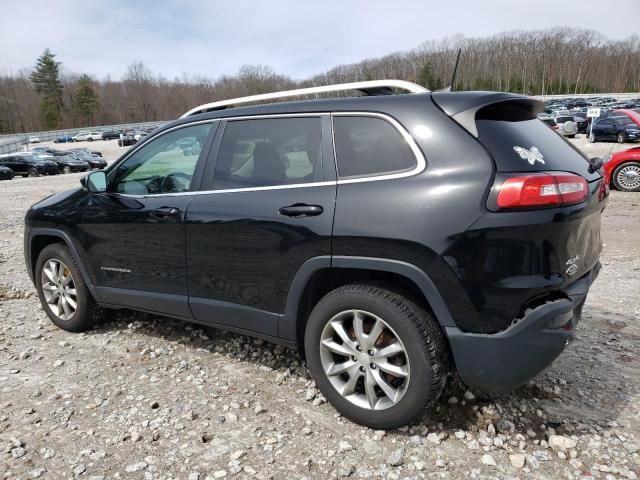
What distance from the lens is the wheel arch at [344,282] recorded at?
7.95 feet

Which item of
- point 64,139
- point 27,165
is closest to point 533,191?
point 27,165

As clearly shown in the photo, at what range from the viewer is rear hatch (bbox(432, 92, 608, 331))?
226cm

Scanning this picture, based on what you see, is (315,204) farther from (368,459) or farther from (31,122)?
(31,122)

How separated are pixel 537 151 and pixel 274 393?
7.07ft

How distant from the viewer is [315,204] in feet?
8.89

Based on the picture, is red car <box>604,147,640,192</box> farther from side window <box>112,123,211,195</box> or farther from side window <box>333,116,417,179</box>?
side window <box>112,123,211,195</box>

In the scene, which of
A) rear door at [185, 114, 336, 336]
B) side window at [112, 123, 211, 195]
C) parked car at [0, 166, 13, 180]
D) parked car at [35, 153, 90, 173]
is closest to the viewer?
rear door at [185, 114, 336, 336]

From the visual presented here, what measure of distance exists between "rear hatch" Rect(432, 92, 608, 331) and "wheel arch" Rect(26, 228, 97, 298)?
3.08 metres

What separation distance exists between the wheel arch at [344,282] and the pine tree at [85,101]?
12106cm

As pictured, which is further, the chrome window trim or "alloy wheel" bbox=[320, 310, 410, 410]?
"alloy wheel" bbox=[320, 310, 410, 410]

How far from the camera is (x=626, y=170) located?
11219mm

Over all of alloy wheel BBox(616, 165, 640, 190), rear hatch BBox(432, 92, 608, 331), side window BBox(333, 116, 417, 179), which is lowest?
alloy wheel BBox(616, 165, 640, 190)

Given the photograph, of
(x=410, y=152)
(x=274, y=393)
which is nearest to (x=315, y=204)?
(x=410, y=152)

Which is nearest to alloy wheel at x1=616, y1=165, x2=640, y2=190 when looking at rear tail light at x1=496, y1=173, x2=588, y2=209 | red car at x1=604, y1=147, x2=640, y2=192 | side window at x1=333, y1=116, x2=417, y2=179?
red car at x1=604, y1=147, x2=640, y2=192
